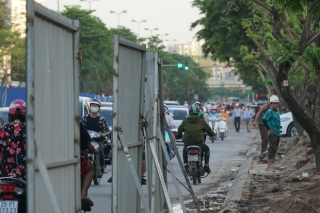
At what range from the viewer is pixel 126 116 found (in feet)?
28.3

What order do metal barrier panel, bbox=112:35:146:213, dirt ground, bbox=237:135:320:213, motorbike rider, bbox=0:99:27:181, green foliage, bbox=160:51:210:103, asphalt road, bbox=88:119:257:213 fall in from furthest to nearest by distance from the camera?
1. green foliage, bbox=160:51:210:103
2. asphalt road, bbox=88:119:257:213
3. dirt ground, bbox=237:135:320:213
4. metal barrier panel, bbox=112:35:146:213
5. motorbike rider, bbox=0:99:27:181

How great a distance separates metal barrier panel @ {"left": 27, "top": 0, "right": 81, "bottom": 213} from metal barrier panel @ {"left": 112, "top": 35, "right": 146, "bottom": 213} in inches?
37.7

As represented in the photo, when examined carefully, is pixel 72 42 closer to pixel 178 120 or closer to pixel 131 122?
pixel 131 122

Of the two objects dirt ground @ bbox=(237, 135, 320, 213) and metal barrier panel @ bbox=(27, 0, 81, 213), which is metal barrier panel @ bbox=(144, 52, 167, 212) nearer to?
dirt ground @ bbox=(237, 135, 320, 213)

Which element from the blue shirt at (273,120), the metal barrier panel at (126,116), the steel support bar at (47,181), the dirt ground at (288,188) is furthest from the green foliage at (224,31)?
the steel support bar at (47,181)

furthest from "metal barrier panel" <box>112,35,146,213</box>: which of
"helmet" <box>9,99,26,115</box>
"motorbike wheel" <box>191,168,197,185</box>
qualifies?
"motorbike wheel" <box>191,168,197,185</box>

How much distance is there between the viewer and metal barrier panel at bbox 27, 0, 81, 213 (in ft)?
19.1

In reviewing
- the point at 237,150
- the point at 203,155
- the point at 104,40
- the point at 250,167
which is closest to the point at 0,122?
the point at 203,155

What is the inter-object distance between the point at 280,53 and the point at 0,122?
233 inches

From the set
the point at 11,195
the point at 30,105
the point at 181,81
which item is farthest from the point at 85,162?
the point at 181,81

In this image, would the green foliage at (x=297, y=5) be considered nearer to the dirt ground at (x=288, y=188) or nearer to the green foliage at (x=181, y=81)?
the dirt ground at (x=288, y=188)

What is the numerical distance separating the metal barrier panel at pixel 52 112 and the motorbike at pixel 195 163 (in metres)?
9.13

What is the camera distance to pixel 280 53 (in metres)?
17.3

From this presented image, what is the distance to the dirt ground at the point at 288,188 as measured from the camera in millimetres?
10398
